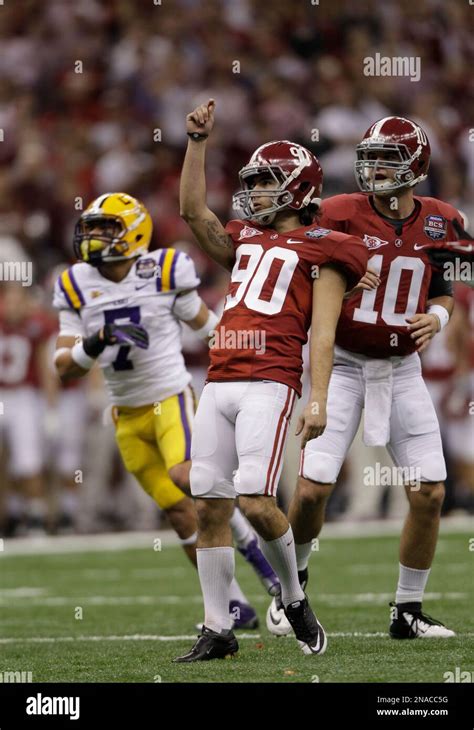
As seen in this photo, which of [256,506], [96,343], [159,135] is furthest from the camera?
[159,135]

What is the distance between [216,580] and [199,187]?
140 centimetres

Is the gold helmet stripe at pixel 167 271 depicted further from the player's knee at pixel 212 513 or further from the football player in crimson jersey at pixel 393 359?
the player's knee at pixel 212 513

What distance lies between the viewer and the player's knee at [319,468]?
5371 millimetres

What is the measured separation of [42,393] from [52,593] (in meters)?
3.48

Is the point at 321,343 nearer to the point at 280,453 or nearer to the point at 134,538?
the point at 280,453

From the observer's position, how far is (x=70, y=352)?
6.26 meters

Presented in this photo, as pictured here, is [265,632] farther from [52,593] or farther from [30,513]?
[30,513]

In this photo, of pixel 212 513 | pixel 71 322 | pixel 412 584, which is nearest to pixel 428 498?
pixel 412 584

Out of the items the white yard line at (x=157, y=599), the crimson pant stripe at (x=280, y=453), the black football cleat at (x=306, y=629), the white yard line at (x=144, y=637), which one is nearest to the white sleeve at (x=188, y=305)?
the white yard line at (x=144, y=637)

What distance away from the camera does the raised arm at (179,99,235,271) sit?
4.82m

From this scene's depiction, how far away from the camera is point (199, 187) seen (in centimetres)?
487

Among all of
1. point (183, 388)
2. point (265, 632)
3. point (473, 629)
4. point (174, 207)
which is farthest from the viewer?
point (174, 207)

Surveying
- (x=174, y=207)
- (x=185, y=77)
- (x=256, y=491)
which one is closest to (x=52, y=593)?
(x=256, y=491)

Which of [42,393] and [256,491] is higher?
[256,491]
